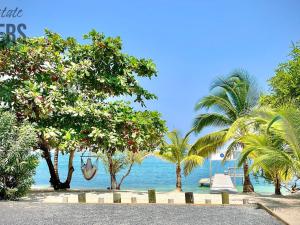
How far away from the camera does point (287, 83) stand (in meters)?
17.2

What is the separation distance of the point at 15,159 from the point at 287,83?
10.8 m

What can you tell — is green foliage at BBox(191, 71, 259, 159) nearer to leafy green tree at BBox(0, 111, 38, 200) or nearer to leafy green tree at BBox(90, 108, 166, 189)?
leafy green tree at BBox(90, 108, 166, 189)

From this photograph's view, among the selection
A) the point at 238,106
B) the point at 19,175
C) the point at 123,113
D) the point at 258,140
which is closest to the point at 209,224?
the point at 258,140

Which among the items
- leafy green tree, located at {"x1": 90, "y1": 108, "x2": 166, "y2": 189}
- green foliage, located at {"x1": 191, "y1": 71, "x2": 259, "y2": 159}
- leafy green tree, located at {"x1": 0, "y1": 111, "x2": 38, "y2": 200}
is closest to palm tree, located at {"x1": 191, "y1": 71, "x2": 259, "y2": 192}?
green foliage, located at {"x1": 191, "y1": 71, "x2": 259, "y2": 159}

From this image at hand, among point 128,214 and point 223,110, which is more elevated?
point 223,110

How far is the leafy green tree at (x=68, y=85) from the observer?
15547 millimetres

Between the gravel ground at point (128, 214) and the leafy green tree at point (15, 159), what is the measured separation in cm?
158

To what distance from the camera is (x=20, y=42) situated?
16.7 m

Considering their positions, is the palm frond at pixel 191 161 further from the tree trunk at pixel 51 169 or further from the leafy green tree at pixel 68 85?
the tree trunk at pixel 51 169

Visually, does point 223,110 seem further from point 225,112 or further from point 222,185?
point 222,185

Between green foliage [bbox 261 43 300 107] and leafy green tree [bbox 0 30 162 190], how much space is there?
5218 mm

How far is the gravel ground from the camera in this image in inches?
344

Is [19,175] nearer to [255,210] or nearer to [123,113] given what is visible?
[123,113]

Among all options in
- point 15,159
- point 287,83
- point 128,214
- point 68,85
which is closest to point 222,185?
point 287,83
